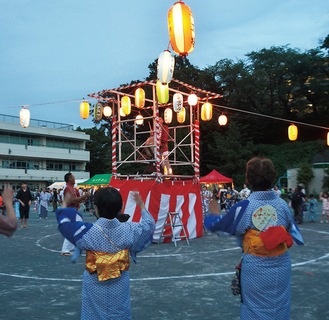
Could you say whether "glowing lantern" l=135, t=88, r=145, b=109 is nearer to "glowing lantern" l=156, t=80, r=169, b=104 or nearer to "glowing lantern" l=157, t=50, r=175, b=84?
"glowing lantern" l=156, t=80, r=169, b=104

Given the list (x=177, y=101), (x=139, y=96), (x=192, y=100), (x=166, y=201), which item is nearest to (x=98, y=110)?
(x=139, y=96)

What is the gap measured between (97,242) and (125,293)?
1.46 feet

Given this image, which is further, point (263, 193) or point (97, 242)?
point (263, 193)

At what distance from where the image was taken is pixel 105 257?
2.96 metres

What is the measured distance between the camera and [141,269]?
7.94 metres

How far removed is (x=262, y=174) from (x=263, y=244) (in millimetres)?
548

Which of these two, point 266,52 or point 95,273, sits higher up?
point 266,52

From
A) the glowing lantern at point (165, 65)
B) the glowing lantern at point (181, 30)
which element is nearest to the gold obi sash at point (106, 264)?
the glowing lantern at point (181, 30)

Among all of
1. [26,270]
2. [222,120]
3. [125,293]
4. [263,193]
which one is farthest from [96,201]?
[222,120]

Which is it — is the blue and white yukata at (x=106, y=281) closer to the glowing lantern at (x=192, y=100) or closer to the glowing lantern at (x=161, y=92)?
the glowing lantern at (x=161, y=92)

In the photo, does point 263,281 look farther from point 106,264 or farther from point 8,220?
point 8,220

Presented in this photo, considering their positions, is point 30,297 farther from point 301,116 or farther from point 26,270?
point 301,116

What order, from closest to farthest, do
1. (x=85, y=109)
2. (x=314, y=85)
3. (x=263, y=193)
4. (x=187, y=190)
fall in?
(x=263, y=193)
(x=187, y=190)
(x=85, y=109)
(x=314, y=85)

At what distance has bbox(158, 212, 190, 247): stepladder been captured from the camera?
11.8 metres
